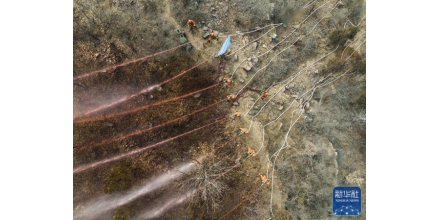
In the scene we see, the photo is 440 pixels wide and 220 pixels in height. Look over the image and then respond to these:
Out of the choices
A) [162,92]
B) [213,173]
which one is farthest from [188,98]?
[213,173]

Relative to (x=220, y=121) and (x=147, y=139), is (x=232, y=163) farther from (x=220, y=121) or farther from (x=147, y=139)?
(x=147, y=139)

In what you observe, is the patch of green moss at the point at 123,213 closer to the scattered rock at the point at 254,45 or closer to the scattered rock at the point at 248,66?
the scattered rock at the point at 248,66

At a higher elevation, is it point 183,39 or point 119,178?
point 183,39

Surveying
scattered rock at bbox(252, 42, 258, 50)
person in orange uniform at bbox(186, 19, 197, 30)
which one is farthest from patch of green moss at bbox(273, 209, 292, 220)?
person in orange uniform at bbox(186, 19, 197, 30)

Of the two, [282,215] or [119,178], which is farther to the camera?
[282,215]

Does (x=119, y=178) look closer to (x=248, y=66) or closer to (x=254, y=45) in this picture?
(x=248, y=66)

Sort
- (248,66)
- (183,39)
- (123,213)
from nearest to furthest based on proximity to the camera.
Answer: (123,213), (183,39), (248,66)

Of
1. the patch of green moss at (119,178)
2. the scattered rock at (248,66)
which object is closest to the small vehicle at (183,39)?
the scattered rock at (248,66)

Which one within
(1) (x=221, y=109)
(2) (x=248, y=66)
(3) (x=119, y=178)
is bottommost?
(3) (x=119, y=178)

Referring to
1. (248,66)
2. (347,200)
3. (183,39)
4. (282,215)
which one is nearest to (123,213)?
(282,215)
